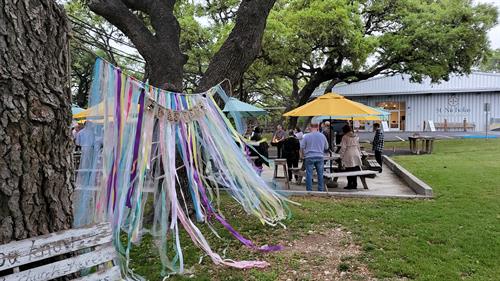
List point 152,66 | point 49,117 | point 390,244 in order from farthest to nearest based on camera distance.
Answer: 1. point 152,66
2. point 390,244
3. point 49,117

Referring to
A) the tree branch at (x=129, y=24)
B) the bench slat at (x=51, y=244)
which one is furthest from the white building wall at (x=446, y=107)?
the bench slat at (x=51, y=244)

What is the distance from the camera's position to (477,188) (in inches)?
329

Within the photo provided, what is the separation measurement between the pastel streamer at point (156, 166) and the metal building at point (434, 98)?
1038 inches

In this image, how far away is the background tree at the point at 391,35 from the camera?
16.0m

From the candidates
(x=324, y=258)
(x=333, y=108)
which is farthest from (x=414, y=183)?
(x=324, y=258)

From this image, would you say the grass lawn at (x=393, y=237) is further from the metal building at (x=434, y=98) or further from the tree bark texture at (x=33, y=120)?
the metal building at (x=434, y=98)

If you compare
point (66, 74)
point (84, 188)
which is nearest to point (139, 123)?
point (84, 188)

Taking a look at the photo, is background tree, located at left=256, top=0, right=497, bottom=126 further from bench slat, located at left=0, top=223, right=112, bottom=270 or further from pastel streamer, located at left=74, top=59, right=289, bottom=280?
bench slat, located at left=0, top=223, right=112, bottom=270

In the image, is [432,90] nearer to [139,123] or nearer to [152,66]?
[152,66]

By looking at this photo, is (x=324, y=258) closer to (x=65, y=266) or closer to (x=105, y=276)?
(x=105, y=276)

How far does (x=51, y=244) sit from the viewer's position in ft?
8.23

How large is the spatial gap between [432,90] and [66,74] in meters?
30.9

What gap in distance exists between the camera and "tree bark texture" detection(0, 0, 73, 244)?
2408mm

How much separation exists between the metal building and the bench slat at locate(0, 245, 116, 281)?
95.6 ft
